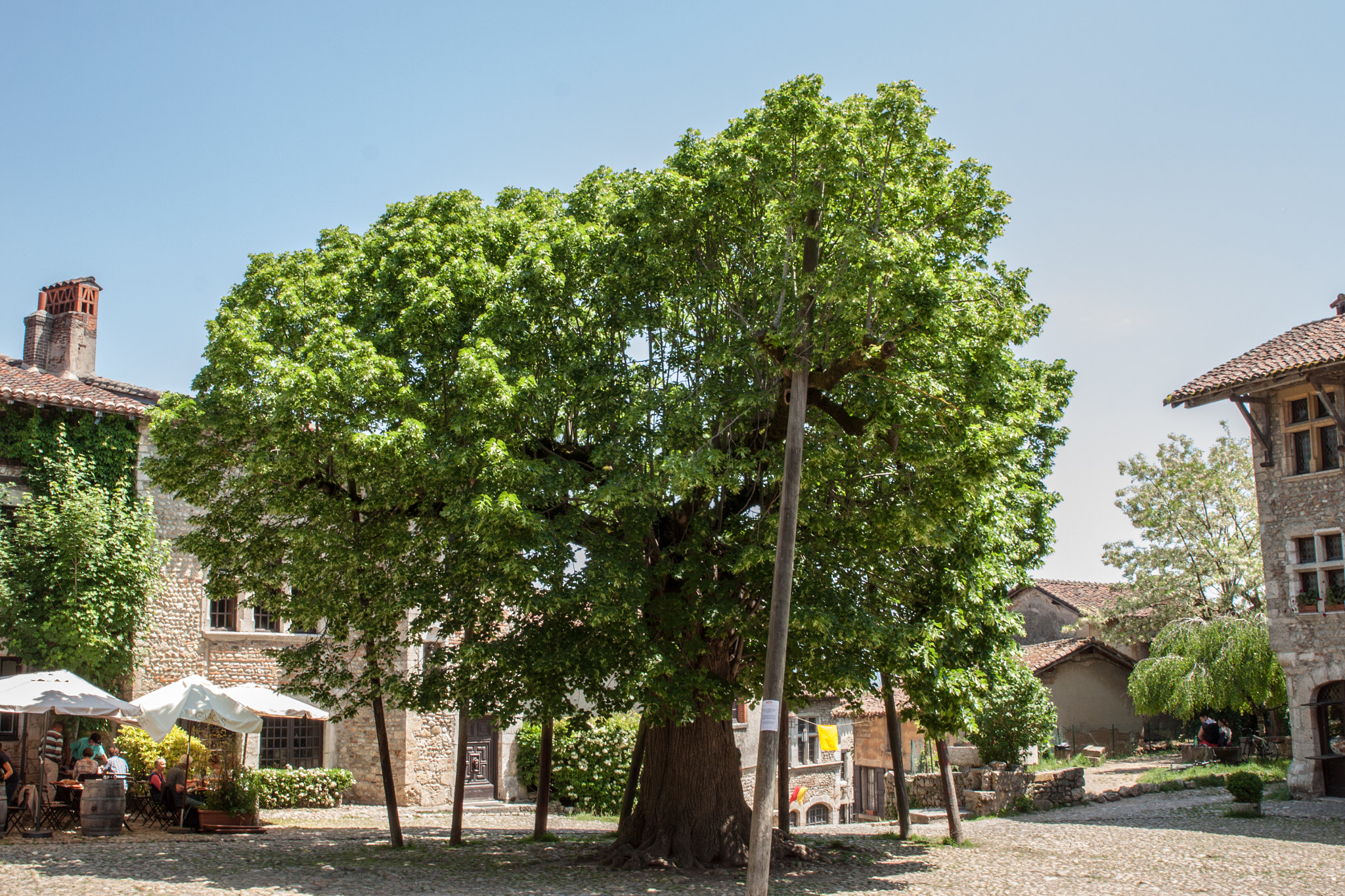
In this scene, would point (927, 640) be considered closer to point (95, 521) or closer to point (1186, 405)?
point (1186, 405)

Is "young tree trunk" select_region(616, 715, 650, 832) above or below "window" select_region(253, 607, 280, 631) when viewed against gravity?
below

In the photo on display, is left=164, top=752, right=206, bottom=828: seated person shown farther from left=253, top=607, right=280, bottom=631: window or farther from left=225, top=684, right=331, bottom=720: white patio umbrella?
left=253, top=607, right=280, bottom=631: window

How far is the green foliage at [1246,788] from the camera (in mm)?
21094

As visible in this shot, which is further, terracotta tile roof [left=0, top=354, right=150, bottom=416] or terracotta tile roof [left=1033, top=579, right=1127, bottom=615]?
terracotta tile roof [left=1033, top=579, right=1127, bottom=615]

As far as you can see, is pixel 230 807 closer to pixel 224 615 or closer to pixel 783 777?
pixel 224 615

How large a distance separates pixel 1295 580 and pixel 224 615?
80.3 feet

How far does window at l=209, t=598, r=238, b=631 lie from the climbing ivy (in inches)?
135

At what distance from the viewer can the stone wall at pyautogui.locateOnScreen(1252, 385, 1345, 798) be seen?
22.8 m

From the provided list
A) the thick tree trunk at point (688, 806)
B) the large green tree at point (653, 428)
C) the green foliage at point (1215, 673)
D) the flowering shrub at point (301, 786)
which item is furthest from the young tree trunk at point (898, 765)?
the green foliage at point (1215, 673)

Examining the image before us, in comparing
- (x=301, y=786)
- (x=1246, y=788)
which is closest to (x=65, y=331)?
(x=301, y=786)

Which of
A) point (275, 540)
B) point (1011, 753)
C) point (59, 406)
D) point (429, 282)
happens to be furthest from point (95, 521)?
point (1011, 753)

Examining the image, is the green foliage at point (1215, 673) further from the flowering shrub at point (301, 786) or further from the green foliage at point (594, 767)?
the flowering shrub at point (301, 786)

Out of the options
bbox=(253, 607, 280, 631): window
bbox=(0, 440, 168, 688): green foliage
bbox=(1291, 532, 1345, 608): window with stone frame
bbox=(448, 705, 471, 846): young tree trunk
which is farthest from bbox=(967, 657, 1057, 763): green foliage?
bbox=(0, 440, 168, 688): green foliage

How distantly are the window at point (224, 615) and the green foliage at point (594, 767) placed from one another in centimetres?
746
